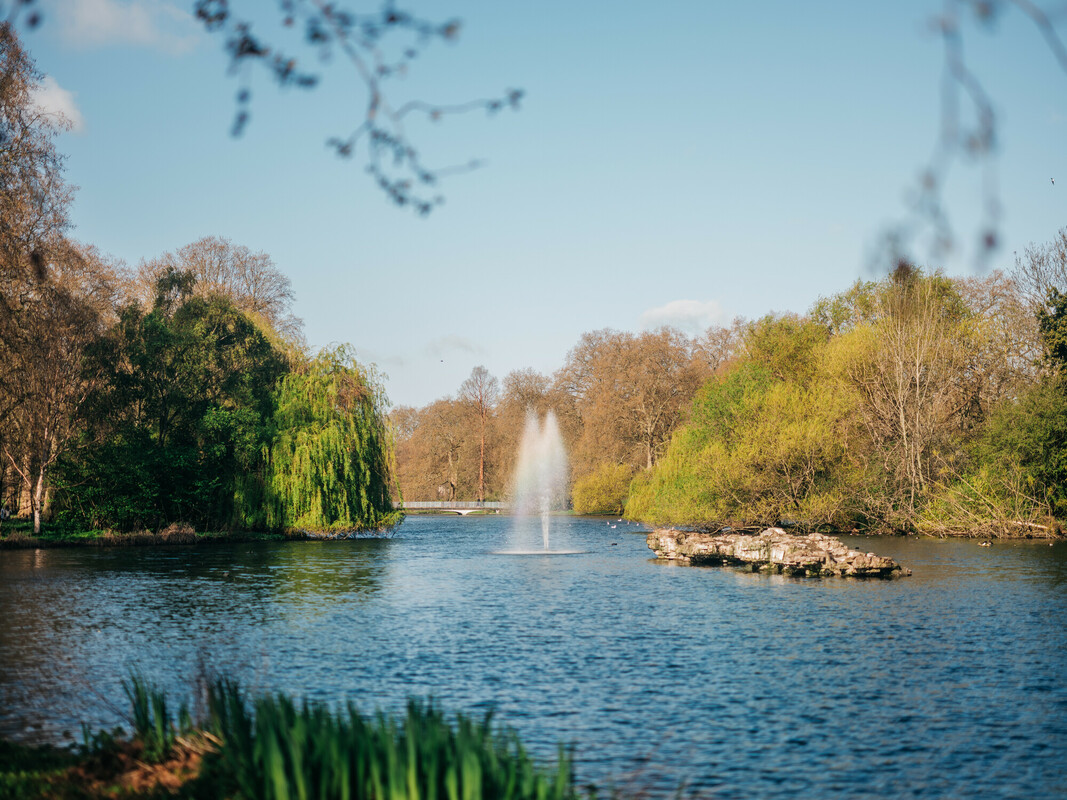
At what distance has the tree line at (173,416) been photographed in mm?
34781

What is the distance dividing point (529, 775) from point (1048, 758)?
6859 mm

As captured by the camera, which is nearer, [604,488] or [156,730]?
[156,730]

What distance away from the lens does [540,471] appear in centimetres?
8381

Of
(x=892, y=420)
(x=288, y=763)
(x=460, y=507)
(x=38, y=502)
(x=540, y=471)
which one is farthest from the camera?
(x=460, y=507)

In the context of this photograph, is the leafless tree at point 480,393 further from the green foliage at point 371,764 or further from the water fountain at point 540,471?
the green foliage at point 371,764

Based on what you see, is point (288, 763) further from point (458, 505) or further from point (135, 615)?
point (458, 505)

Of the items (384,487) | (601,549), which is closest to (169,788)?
(601,549)

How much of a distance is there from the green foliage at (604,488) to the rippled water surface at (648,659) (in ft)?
140

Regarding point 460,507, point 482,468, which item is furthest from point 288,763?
point 482,468

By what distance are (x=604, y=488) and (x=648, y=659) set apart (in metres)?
57.6

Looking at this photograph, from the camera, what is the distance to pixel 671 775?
8.70 meters

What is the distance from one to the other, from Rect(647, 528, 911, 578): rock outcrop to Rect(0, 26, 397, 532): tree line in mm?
16776

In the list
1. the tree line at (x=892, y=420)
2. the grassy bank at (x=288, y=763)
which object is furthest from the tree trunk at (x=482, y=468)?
the grassy bank at (x=288, y=763)

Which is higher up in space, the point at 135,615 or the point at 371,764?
the point at 371,764
